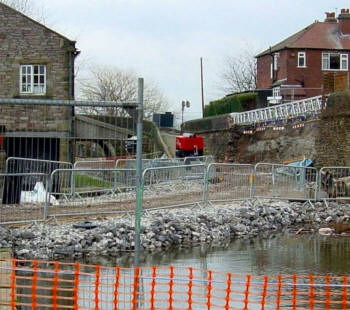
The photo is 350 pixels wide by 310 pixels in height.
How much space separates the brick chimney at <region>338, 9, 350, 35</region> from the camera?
6544 centimetres

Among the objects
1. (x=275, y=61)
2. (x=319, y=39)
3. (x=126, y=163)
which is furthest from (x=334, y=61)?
(x=126, y=163)

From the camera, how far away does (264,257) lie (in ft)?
55.0

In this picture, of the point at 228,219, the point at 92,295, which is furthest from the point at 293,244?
the point at 92,295

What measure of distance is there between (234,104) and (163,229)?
133 ft

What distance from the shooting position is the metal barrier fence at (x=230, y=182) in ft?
77.4

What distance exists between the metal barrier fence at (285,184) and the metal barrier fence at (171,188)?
6.04 feet

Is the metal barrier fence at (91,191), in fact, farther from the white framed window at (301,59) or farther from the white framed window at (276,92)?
the white framed window at (301,59)

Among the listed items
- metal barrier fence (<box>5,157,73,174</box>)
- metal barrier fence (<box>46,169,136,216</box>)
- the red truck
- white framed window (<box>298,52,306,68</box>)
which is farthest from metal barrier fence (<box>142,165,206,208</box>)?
white framed window (<box>298,52,306,68</box>)

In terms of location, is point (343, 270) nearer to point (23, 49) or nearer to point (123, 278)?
point (123, 278)

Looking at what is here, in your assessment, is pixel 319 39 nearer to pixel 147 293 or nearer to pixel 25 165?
pixel 25 165

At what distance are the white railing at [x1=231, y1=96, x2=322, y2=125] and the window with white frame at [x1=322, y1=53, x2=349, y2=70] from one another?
20205 millimetres

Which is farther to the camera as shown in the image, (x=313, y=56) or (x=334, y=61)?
(x=334, y=61)

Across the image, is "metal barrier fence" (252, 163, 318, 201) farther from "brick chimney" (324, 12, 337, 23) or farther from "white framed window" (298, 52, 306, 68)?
"brick chimney" (324, 12, 337, 23)

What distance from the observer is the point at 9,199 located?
1927 centimetres
